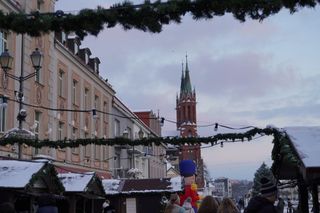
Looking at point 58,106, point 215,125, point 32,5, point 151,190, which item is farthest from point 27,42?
point 151,190

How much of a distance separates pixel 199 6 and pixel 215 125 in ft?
44.6

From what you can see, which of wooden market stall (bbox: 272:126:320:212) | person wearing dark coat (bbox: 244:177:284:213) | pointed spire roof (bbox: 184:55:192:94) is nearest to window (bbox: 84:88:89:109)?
wooden market stall (bbox: 272:126:320:212)

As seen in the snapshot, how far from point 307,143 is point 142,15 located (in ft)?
16.5

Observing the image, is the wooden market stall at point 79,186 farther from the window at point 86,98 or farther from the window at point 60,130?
the window at point 86,98

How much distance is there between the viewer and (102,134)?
3700 centimetres

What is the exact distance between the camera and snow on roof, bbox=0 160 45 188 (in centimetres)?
1319

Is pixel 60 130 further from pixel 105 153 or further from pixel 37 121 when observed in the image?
pixel 105 153

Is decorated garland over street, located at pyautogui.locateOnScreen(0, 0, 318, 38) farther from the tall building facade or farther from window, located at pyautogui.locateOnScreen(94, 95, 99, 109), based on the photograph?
window, located at pyautogui.locateOnScreen(94, 95, 99, 109)

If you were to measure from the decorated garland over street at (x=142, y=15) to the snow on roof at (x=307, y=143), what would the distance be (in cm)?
335

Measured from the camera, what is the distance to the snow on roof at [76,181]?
18.7 m

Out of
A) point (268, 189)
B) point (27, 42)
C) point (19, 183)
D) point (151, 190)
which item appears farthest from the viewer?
point (151, 190)

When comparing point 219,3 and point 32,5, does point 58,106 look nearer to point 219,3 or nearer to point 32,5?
point 32,5

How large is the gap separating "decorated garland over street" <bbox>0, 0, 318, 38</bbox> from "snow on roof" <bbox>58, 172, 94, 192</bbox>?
487 inches

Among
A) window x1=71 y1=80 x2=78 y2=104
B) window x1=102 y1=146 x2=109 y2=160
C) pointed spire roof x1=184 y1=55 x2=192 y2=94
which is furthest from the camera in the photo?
pointed spire roof x1=184 y1=55 x2=192 y2=94
